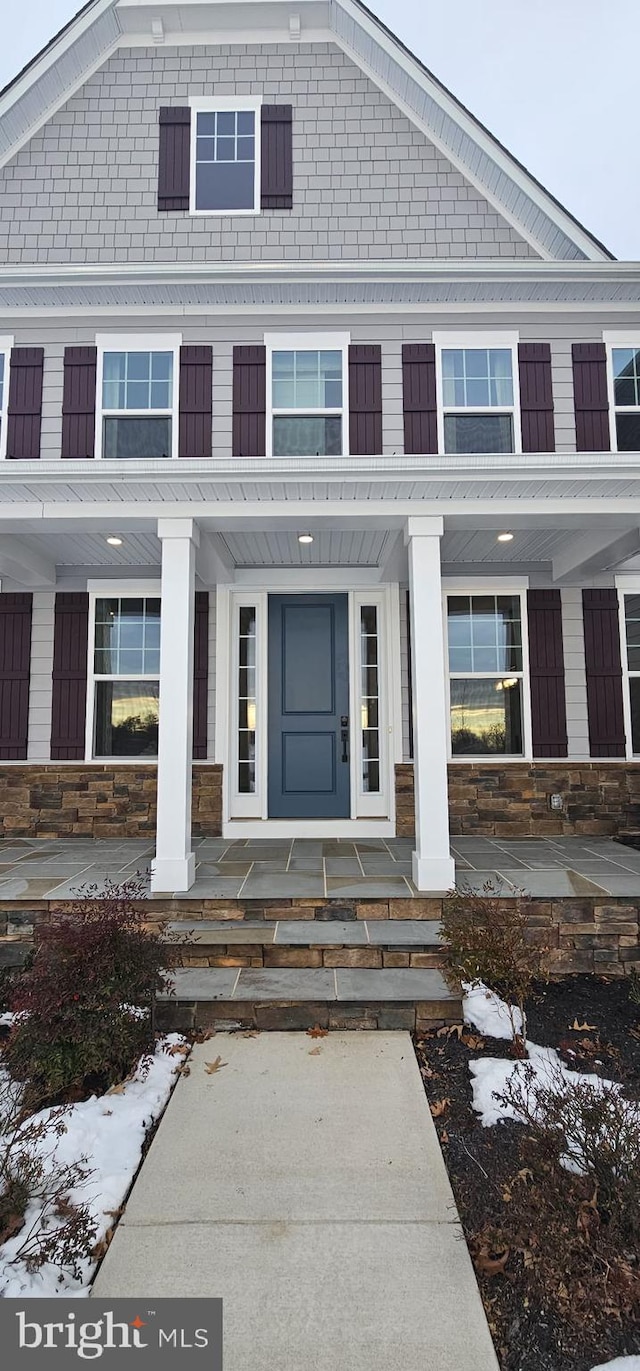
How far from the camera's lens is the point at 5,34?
2433cm

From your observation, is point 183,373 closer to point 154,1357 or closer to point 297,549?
point 297,549

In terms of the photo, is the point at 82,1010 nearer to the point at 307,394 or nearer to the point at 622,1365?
the point at 622,1365

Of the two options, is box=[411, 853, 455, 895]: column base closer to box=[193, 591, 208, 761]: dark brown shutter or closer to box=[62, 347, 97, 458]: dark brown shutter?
box=[193, 591, 208, 761]: dark brown shutter

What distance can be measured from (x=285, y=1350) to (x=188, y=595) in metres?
3.85

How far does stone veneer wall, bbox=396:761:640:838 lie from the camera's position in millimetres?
5945

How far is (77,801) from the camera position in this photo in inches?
237

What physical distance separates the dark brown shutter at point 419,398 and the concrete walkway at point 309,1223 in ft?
14.9

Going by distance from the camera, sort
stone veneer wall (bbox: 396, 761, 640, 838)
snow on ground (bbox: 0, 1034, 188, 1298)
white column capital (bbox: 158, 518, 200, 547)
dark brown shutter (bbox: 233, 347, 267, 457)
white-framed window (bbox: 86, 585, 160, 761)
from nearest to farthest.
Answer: snow on ground (bbox: 0, 1034, 188, 1298)
white column capital (bbox: 158, 518, 200, 547)
dark brown shutter (bbox: 233, 347, 267, 457)
stone veneer wall (bbox: 396, 761, 640, 838)
white-framed window (bbox: 86, 585, 160, 761)

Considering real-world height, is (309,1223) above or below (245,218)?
below

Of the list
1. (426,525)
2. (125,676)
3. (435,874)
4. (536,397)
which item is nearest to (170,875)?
(435,874)

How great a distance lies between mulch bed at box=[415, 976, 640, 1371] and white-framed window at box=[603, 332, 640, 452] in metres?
4.43

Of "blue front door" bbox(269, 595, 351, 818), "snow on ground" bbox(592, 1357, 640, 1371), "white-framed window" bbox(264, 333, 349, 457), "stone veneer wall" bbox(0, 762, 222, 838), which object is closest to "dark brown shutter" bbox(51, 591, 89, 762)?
"stone veneer wall" bbox(0, 762, 222, 838)

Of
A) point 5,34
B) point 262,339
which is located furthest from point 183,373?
point 5,34

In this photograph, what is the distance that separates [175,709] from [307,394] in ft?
9.71
